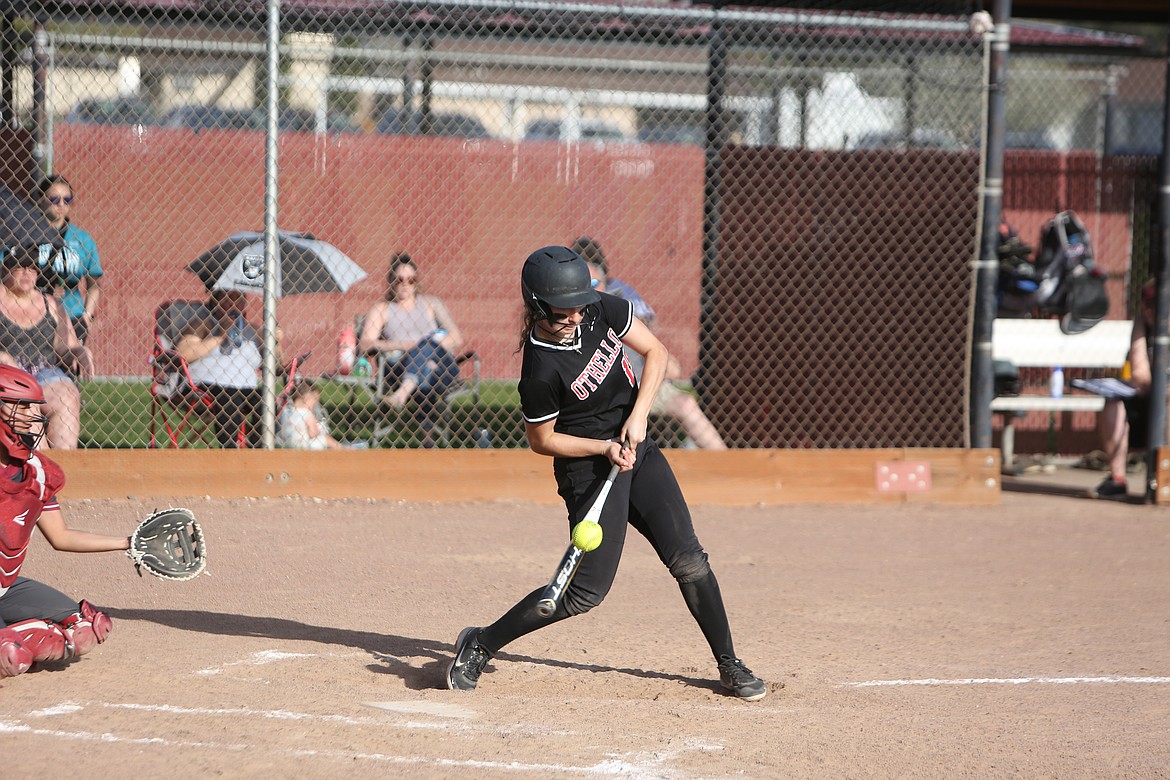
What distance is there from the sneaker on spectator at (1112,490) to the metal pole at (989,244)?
1046 mm

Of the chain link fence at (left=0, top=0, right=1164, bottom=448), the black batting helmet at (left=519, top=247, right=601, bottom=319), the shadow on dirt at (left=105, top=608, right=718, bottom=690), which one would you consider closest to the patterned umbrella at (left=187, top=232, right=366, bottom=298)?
the chain link fence at (left=0, top=0, right=1164, bottom=448)

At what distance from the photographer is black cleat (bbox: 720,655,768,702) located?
419cm

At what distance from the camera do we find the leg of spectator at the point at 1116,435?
27.4ft

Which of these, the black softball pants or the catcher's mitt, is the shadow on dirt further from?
the catcher's mitt

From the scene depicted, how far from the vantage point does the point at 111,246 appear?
7.32m

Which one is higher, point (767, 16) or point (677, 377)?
point (767, 16)

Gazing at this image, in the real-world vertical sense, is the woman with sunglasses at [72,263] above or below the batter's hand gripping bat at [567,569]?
above

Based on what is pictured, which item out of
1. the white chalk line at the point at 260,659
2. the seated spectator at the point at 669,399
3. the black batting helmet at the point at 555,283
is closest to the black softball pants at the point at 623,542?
the black batting helmet at the point at 555,283

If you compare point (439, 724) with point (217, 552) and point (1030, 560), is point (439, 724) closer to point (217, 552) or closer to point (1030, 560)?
point (217, 552)

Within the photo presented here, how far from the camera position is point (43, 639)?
4.14m

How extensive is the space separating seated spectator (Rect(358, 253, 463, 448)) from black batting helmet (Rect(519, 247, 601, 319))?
13.4 feet

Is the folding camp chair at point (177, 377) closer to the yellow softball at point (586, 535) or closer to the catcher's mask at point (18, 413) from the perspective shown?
the catcher's mask at point (18, 413)

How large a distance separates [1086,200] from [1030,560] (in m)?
4.43

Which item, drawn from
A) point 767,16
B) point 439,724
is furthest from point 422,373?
point 439,724
